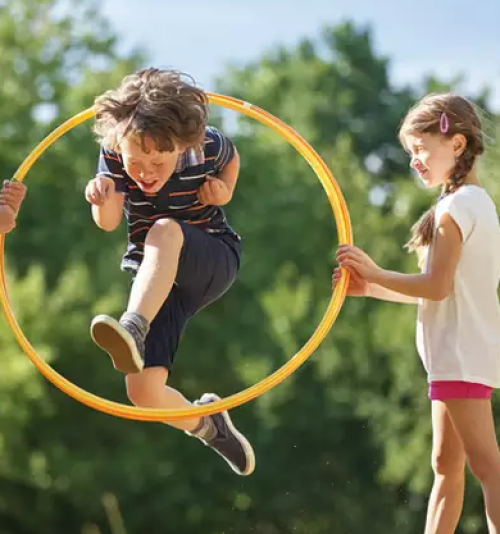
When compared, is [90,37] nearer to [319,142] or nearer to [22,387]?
[319,142]

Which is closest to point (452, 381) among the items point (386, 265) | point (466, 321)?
point (466, 321)

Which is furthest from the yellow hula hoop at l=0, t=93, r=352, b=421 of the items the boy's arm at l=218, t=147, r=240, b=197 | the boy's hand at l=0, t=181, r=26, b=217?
the boy's arm at l=218, t=147, r=240, b=197

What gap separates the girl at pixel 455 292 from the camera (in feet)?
18.5

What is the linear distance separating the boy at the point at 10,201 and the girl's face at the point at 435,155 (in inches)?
75.3

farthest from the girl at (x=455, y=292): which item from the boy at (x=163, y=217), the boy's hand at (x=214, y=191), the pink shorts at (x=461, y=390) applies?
the boy at (x=163, y=217)

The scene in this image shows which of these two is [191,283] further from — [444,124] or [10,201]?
[444,124]

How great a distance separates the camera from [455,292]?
18.9ft

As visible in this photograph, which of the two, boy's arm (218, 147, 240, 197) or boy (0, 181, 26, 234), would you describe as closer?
boy (0, 181, 26, 234)

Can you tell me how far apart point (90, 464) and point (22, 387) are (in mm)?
2280

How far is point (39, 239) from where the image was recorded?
29031mm

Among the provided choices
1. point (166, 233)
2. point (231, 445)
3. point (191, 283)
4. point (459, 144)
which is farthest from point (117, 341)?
point (459, 144)

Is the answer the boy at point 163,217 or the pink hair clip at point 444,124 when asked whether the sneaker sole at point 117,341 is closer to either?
the boy at point 163,217

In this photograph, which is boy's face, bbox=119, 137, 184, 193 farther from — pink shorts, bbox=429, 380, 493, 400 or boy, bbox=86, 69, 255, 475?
pink shorts, bbox=429, 380, 493, 400

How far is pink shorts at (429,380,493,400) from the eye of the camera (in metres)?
5.65
